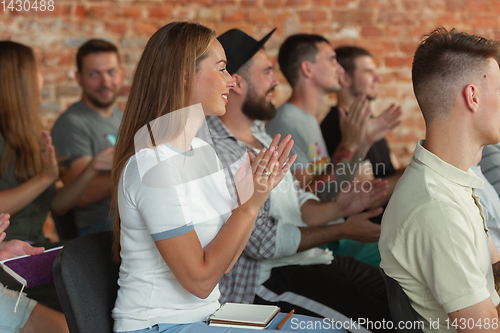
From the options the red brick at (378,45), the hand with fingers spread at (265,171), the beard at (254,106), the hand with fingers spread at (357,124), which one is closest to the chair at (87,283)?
the hand with fingers spread at (265,171)

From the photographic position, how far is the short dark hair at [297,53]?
263 cm

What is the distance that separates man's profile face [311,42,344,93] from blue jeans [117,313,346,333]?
165 cm

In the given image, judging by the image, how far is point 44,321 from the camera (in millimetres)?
1270

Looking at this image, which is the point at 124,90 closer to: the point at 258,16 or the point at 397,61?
the point at 258,16

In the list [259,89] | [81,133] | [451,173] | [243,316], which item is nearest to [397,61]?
[259,89]

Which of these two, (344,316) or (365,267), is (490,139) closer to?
(344,316)

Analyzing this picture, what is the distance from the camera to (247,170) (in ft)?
3.98

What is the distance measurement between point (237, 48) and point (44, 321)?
1.24 m

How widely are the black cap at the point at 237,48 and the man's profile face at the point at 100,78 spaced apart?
3.50ft

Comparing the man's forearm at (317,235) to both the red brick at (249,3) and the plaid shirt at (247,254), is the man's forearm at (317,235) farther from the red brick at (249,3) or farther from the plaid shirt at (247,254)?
the red brick at (249,3)

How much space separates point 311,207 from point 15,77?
142 centimetres

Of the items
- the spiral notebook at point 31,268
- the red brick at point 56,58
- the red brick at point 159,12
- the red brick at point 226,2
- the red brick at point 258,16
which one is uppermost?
the red brick at point 226,2

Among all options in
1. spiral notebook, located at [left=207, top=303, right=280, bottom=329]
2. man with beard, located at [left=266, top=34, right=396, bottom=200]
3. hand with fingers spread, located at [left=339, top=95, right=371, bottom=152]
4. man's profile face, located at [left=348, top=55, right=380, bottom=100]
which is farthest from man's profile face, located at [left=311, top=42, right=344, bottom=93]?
spiral notebook, located at [left=207, top=303, right=280, bottom=329]

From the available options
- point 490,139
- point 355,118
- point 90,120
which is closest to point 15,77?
point 90,120
